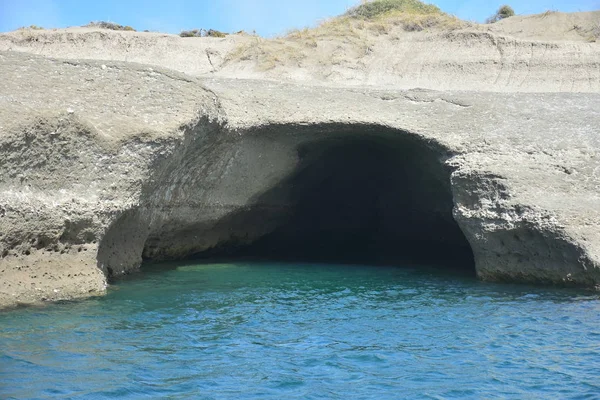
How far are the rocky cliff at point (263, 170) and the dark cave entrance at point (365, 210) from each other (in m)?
0.07

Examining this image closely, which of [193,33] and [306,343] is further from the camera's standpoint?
[193,33]

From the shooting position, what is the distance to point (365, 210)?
2153 cm

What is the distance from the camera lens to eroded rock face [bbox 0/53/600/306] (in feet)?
35.3

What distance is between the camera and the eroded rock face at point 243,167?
35.3ft

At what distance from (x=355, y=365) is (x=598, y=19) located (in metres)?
19.4

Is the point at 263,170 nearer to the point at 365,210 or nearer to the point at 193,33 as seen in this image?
the point at 365,210

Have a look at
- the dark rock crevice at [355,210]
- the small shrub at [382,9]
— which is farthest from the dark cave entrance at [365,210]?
the small shrub at [382,9]

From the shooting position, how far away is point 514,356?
839 cm

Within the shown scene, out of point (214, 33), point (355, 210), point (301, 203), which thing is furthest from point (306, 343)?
point (214, 33)

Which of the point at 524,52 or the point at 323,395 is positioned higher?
the point at 524,52

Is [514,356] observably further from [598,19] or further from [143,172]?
[598,19]

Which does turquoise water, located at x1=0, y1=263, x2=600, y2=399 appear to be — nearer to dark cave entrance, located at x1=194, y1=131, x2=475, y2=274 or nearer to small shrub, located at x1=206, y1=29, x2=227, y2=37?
dark cave entrance, located at x1=194, y1=131, x2=475, y2=274

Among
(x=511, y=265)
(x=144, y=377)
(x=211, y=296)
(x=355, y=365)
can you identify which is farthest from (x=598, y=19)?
(x=144, y=377)

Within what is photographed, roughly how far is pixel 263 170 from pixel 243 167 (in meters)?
0.69
